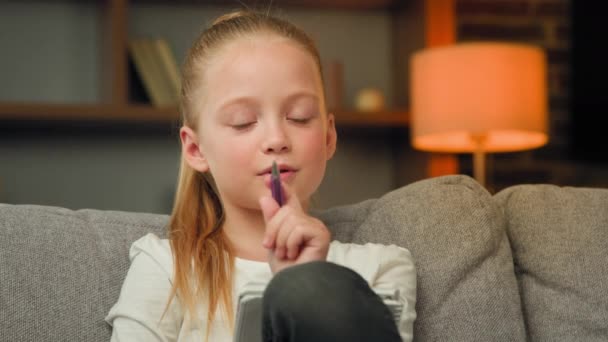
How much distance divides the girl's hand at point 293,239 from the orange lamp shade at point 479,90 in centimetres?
190

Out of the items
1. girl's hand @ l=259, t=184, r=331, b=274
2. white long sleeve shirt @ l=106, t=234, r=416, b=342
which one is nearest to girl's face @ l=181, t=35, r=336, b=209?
white long sleeve shirt @ l=106, t=234, r=416, b=342

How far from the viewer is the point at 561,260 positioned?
1307 mm

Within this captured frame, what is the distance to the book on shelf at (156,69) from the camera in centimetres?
295

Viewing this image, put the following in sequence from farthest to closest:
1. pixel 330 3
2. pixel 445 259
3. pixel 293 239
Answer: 1. pixel 330 3
2. pixel 445 259
3. pixel 293 239

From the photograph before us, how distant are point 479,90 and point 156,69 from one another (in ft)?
3.67

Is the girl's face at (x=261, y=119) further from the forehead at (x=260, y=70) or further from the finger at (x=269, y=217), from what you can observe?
the finger at (x=269, y=217)

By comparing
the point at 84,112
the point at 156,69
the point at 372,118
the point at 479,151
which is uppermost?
the point at 156,69

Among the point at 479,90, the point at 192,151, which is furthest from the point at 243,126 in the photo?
the point at 479,90

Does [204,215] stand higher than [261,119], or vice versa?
[261,119]

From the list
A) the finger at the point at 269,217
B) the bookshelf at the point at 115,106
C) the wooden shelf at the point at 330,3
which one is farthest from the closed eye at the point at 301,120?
the wooden shelf at the point at 330,3

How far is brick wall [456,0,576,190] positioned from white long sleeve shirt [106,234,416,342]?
7.67ft

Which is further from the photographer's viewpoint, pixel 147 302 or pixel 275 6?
pixel 275 6

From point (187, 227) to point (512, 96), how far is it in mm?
1749

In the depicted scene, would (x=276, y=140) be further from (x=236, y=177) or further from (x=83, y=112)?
(x=83, y=112)
